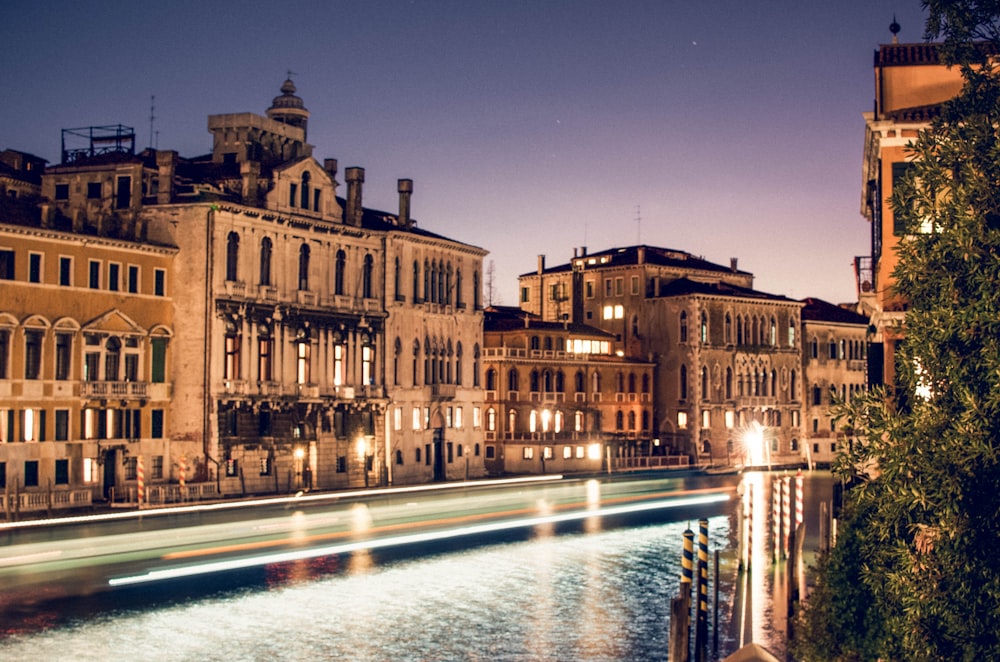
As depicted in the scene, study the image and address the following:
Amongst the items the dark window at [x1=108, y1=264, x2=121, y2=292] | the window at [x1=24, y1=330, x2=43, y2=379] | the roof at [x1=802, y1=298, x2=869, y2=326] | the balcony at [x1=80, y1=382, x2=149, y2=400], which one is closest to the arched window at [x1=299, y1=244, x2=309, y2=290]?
the balcony at [x1=80, y1=382, x2=149, y2=400]

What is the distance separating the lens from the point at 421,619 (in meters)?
23.7

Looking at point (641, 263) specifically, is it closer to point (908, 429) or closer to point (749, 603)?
point (749, 603)

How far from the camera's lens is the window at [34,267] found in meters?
39.4

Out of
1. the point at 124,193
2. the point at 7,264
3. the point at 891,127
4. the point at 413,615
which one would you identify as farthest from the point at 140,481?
the point at 891,127

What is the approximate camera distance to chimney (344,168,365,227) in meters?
51.9

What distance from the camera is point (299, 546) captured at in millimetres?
31016

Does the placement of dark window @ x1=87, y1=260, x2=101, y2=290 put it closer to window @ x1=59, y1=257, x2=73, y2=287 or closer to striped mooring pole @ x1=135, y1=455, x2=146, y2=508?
window @ x1=59, y1=257, x2=73, y2=287

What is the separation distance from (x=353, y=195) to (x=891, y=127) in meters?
29.6

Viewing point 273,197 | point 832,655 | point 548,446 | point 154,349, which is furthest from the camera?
point 548,446

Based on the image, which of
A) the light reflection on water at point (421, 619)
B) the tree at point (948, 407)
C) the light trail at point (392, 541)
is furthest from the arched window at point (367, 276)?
the tree at point (948, 407)

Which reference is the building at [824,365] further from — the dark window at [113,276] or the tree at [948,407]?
the tree at [948,407]

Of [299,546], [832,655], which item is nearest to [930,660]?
[832,655]

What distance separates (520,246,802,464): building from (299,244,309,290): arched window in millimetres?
26785

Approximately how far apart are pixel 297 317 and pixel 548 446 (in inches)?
727
